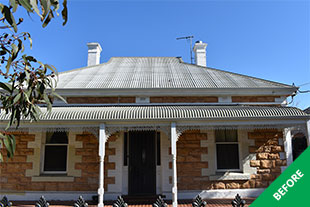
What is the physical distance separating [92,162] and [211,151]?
3.86 metres

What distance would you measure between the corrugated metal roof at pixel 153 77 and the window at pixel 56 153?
1.70 metres

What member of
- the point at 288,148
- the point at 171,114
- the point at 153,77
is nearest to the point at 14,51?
the point at 171,114

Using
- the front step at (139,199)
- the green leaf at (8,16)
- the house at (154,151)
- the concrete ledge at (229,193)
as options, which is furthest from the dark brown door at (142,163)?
the green leaf at (8,16)

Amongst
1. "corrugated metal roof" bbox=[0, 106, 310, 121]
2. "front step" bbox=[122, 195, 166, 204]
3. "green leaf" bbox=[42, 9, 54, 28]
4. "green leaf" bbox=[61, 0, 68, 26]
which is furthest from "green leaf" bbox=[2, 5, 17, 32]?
"front step" bbox=[122, 195, 166, 204]

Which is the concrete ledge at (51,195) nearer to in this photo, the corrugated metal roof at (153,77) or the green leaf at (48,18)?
the corrugated metal roof at (153,77)

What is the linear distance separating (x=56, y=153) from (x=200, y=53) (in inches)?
332

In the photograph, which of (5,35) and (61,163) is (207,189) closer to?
(61,163)

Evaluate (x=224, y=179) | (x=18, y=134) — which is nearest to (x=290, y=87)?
(x=224, y=179)

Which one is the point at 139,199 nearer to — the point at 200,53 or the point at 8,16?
the point at 8,16

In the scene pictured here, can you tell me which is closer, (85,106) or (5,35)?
(5,35)

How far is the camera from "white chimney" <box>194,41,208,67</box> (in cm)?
1322

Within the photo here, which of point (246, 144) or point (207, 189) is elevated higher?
point (246, 144)

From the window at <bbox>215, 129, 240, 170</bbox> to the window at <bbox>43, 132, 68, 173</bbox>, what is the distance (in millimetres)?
5054

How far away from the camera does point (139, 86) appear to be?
894 cm
